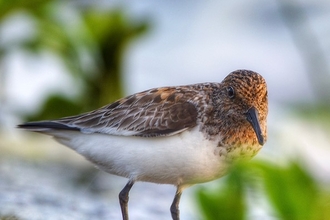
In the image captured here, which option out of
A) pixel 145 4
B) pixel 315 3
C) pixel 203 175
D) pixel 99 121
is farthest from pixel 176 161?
pixel 145 4

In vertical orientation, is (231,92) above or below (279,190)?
below

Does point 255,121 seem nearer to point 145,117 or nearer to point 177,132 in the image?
point 177,132

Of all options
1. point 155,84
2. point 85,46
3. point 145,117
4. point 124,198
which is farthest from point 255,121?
point 155,84

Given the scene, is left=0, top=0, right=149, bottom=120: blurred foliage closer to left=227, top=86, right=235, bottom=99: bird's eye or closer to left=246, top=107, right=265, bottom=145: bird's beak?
left=227, top=86, right=235, bottom=99: bird's eye

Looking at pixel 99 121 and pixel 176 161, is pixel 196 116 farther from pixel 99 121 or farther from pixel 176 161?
pixel 99 121

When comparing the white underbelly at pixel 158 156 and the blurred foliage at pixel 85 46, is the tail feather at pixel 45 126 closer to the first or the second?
the white underbelly at pixel 158 156

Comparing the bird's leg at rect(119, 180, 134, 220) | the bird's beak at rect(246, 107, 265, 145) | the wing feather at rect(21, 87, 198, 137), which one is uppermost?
the wing feather at rect(21, 87, 198, 137)

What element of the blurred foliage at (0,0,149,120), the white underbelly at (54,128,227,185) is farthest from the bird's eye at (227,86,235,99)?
the blurred foliage at (0,0,149,120)
